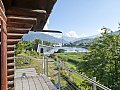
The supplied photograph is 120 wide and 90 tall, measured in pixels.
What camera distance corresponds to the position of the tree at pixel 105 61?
50.9 feet

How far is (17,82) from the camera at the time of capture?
24.2 feet

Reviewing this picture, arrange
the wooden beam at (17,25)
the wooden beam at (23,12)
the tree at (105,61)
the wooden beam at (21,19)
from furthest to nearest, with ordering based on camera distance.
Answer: the tree at (105,61) → the wooden beam at (17,25) → the wooden beam at (21,19) → the wooden beam at (23,12)

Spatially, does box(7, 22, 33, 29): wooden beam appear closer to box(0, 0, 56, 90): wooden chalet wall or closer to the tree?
box(0, 0, 56, 90): wooden chalet wall

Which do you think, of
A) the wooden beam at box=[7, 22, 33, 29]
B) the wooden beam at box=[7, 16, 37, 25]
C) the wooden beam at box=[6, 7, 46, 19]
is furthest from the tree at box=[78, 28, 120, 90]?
the wooden beam at box=[6, 7, 46, 19]

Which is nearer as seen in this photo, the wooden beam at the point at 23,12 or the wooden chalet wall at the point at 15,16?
the wooden chalet wall at the point at 15,16

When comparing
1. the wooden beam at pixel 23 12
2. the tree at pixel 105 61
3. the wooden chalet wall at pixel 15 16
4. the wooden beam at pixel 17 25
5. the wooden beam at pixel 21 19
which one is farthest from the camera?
the tree at pixel 105 61

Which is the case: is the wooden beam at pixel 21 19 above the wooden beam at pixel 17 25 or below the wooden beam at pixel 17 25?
above

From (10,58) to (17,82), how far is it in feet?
12.3

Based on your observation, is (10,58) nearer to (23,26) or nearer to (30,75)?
(23,26)

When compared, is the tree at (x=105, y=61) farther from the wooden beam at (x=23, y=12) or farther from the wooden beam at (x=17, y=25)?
the wooden beam at (x=23, y=12)

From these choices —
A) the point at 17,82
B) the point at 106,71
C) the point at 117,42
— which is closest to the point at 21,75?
the point at 17,82

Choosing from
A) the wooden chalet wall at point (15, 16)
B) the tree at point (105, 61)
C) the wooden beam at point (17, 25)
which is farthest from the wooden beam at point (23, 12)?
the tree at point (105, 61)

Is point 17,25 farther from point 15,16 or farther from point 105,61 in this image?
point 105,61

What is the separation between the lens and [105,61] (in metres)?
16.4
